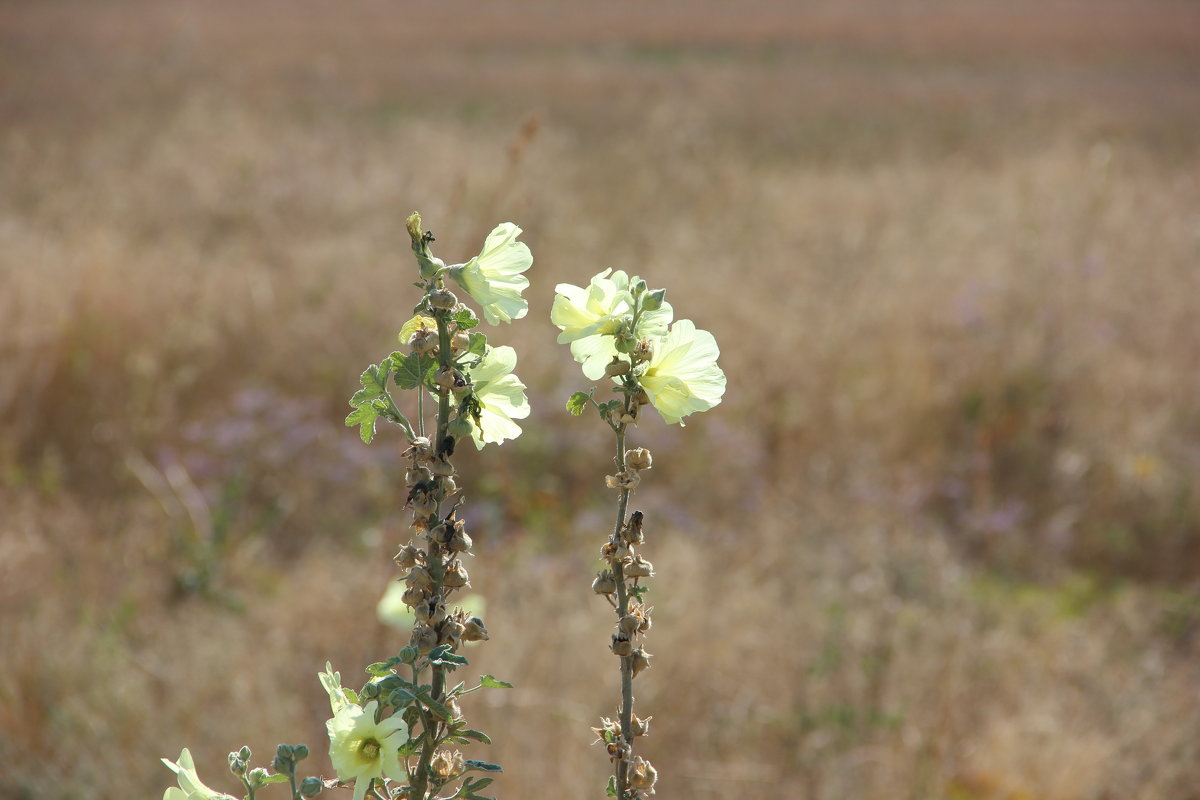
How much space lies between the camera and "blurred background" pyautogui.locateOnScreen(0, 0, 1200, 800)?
2.48 meters

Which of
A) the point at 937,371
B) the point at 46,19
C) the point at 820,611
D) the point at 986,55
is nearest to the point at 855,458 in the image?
the point at 937,371

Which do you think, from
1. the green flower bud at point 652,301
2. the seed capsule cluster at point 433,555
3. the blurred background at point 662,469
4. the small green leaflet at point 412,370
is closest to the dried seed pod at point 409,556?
the seed capsule cluster at point 433,555

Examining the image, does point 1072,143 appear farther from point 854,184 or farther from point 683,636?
point 683,636

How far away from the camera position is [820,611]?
2.96 meters

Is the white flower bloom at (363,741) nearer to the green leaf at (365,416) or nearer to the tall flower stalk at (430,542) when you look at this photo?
the tall flower stalk at (430,542)

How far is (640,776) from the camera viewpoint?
0.67 m

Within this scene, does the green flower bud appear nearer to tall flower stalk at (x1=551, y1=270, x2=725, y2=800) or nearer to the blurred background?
tall flower stalk at (x1=551, y1=270, x2=725, y2=800)

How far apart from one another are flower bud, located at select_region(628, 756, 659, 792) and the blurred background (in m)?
1.62

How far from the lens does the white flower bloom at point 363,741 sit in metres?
0.59

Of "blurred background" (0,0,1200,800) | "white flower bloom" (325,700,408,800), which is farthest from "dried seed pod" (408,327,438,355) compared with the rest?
"blurred background" (0,0,1200,800)

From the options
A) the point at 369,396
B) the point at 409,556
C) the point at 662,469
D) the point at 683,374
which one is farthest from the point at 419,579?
the point at 662,469

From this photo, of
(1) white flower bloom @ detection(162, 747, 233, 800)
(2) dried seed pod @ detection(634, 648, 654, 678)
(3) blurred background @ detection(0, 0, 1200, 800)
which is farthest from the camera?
(3) blurred background @ detection(0, 0, 1200, 800)

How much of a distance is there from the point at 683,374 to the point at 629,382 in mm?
51

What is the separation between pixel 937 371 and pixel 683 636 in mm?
2163
